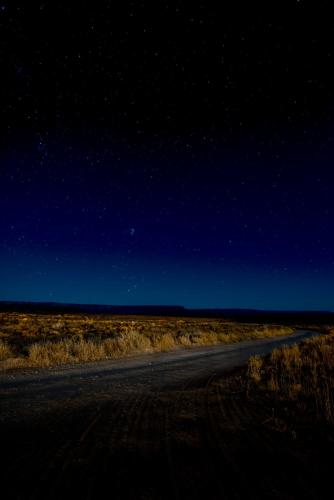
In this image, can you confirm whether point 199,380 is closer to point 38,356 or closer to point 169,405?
point 169,405

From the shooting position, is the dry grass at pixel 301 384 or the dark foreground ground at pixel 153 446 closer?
the dark foreground ground at pixel 153 446

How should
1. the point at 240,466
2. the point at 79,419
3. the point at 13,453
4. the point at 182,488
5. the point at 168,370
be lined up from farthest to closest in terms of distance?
the point at 168,370, the point at 79,419, the point at 13,453, the point at 240,466, the point at 182,488

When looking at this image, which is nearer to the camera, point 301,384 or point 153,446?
point 153,446

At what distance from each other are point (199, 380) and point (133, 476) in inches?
243

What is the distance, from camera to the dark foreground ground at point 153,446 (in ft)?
10.9

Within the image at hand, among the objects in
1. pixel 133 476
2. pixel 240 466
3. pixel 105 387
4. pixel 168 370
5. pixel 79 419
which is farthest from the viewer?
pixel 168 370

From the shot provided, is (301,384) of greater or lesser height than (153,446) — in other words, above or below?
below

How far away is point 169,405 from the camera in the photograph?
21.4ft

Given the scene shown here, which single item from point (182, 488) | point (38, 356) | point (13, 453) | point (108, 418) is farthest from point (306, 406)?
point (38, 356)

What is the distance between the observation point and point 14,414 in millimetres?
5836

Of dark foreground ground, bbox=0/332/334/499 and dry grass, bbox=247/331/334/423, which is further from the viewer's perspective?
dry grass, bbox=247/331/334/423

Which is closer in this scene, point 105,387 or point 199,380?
point 105,387

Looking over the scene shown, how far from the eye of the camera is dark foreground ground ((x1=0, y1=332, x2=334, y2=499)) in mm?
3316

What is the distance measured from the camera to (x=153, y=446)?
432cm
